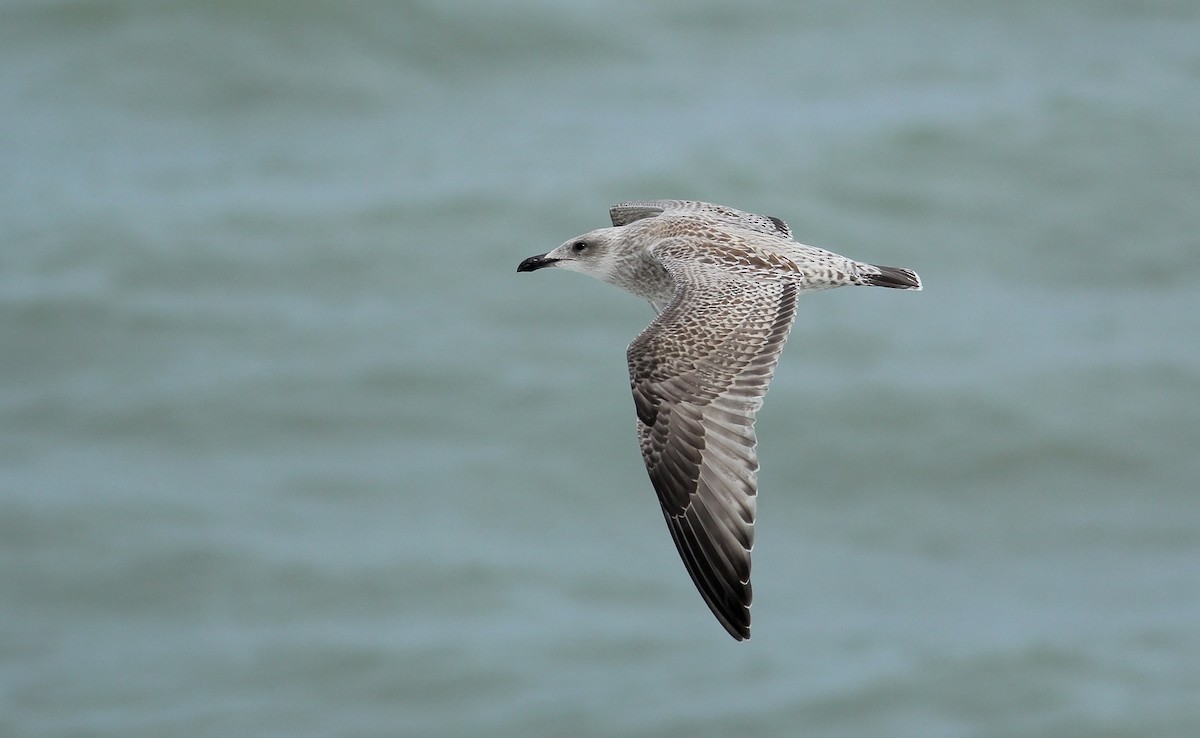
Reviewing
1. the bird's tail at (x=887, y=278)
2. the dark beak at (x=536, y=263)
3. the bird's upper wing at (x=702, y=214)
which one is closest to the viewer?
the bird's tail at (x=887, y=278)

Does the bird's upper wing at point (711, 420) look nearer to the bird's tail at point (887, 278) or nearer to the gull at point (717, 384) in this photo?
the gull at point (717, 384)

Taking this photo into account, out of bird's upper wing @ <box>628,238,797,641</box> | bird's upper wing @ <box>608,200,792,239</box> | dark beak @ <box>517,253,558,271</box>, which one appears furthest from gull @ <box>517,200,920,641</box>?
bird's upper wing @ <box>608,200,792,239</box>

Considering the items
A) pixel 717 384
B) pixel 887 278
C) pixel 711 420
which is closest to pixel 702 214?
pixel 887 278

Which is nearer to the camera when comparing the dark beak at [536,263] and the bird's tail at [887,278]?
the bird's tail at [887,278]

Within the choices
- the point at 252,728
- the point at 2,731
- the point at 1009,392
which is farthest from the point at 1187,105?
the point at 2,731

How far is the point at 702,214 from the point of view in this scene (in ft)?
37.4

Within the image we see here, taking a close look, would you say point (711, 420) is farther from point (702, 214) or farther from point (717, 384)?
point (702, 214)

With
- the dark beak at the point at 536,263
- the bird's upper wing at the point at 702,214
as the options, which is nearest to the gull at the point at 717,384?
the dark beak at the point at 536,263

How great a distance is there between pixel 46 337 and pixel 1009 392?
13.4m

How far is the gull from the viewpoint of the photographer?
8.97 m

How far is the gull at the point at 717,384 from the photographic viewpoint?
8.97 m

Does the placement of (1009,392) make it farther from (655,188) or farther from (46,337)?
(46,337)

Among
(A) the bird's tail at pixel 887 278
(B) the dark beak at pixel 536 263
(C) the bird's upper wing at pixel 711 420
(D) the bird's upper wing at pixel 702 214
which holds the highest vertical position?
(D) the bird's upper wing at pixel 702 214

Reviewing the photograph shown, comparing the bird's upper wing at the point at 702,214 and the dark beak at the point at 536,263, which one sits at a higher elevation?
the bird's upper wing at the point at 702,214
